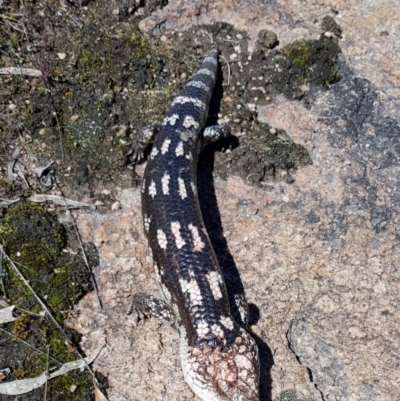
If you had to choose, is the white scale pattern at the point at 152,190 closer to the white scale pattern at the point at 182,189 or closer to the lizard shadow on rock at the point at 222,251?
the white scale pattern at the point at 182,189

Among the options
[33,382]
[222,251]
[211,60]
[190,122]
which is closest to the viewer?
[33,382]

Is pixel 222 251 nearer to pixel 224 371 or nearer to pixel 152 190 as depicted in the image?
pixel 152 190

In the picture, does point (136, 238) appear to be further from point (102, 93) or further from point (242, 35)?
point (242, 35)

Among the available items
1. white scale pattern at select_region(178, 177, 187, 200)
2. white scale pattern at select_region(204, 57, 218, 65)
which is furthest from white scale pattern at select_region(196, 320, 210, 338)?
white scale pattern at select_region(204, 57, 218, 65)

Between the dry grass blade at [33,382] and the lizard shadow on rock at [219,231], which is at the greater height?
the lizard shadow on rock at [219,231]

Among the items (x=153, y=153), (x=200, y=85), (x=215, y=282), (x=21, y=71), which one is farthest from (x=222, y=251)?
(x=21, y=71)

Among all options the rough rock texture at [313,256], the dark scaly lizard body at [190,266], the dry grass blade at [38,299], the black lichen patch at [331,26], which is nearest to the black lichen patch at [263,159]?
the rough rock texture at [313,256]

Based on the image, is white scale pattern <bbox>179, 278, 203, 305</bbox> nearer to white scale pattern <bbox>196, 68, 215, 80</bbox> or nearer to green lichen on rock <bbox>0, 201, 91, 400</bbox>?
green lichen on rock <bbox>0, 201, 91, 400</bbox>
